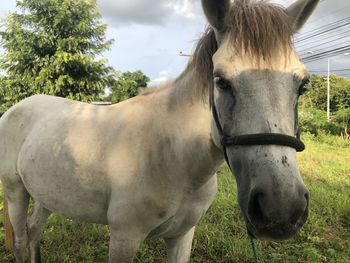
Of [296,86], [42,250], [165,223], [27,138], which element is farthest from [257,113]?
[42,250]

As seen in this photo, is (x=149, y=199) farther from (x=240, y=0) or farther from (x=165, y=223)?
(x=240, y=0)

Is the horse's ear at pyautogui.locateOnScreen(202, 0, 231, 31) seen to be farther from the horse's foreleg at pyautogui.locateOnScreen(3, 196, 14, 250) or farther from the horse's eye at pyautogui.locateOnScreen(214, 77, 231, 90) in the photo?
the horse's foreleg at pyautogui.locateOnScreen(3, 196, 14, 250)

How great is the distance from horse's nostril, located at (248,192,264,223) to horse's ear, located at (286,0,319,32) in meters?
0.87

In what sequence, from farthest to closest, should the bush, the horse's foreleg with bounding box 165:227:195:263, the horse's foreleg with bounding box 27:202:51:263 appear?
the bush, the horse's foreleg with bounding box 27:202:51:263, the horse's foreleg with bounding box 165:227:195:263

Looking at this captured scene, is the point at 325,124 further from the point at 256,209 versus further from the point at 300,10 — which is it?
the point at 256,209

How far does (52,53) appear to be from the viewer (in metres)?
9.30

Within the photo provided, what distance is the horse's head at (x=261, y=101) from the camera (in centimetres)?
109

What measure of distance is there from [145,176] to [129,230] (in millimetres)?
333

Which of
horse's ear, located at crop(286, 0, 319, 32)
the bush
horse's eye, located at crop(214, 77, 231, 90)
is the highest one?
horse's ear, located at crop(286, 0, 319, 32)

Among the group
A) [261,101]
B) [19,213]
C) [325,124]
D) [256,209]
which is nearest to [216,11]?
[261,101]

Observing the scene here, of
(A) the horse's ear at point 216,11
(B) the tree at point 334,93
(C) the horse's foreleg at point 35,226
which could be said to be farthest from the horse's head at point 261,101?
(B) the tree at point 334,93

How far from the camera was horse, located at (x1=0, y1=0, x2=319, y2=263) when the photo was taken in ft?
3.79

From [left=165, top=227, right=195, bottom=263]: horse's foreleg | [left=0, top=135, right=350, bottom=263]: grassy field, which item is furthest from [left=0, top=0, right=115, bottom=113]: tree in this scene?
[left=165, top=227, right=195, bottom=263]: horse's foreleg

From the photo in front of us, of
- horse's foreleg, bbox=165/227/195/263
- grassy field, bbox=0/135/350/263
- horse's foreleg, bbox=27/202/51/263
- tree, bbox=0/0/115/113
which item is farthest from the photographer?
tree, bbox=0/0/115/113
